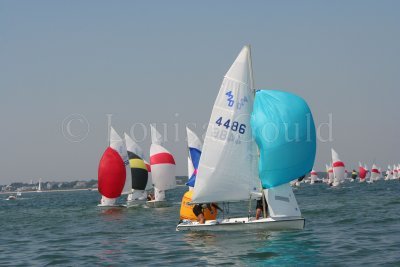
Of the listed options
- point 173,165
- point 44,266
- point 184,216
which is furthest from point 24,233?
point 173,165

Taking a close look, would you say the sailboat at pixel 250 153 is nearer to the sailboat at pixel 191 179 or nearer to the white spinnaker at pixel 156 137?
the sailboat at pixel 191 179

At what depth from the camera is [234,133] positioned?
28.0 m

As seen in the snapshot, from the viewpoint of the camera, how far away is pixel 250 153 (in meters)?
28.1

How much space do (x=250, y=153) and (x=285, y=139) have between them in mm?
2042

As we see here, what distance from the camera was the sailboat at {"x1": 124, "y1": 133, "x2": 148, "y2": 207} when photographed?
2330 inches

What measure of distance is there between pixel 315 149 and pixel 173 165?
32.7 m

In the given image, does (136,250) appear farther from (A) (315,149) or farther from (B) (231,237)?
(A) (315,149)

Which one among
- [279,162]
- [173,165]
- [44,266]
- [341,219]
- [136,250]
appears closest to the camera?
[44,266]

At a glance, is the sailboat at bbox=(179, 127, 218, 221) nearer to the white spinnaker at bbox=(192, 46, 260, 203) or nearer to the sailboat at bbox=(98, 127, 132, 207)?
the white spinnaker at bbox=(192, 46, 260, 203)

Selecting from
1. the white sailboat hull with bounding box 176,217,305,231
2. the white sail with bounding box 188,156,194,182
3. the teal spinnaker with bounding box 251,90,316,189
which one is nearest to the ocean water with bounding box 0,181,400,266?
the white sailboat hull with bounding box 176,217,305,231

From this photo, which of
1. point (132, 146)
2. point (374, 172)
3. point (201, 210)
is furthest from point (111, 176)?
point (374, 172)

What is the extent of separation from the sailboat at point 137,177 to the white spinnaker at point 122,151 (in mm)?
1248

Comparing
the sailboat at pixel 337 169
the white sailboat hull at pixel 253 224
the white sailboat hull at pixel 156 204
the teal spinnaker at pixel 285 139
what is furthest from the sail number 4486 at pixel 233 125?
the sailboat at pixel 337 169

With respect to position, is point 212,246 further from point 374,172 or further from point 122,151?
point 374,172
